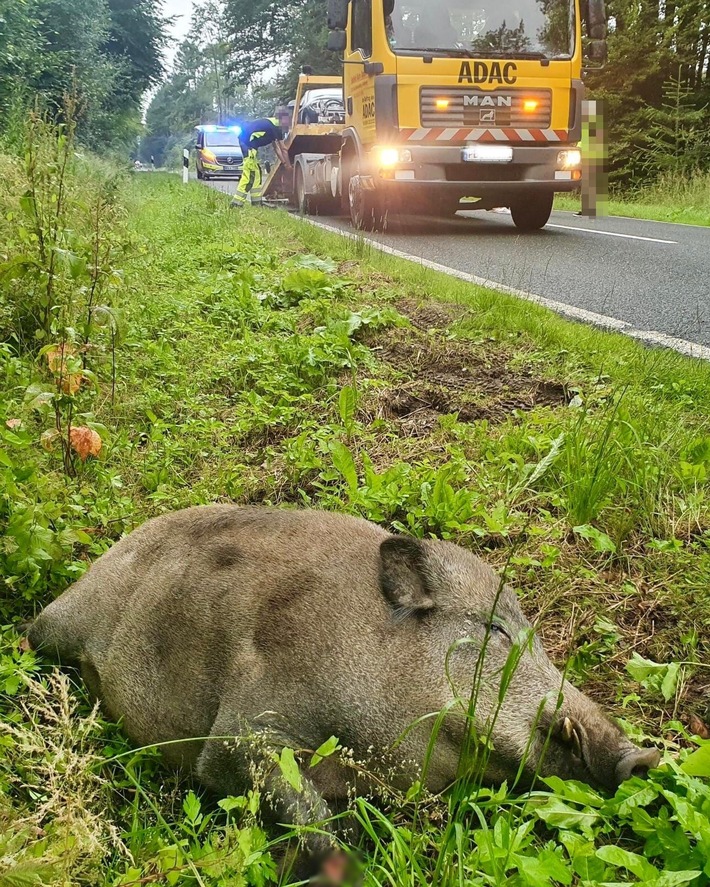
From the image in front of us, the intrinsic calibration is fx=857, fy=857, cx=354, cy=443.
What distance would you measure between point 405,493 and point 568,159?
8995mm

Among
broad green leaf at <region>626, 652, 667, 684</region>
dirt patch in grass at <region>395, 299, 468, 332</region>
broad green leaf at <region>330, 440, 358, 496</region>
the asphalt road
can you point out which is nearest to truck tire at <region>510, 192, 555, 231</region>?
the asphalt road

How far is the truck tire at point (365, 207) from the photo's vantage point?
1166cm

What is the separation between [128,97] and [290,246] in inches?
1194

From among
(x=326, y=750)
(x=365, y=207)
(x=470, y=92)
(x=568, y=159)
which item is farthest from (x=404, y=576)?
(x=365, y=207)

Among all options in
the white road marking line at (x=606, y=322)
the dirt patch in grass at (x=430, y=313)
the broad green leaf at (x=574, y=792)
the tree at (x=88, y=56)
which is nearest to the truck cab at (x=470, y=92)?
the tree at (x=88, y=56)

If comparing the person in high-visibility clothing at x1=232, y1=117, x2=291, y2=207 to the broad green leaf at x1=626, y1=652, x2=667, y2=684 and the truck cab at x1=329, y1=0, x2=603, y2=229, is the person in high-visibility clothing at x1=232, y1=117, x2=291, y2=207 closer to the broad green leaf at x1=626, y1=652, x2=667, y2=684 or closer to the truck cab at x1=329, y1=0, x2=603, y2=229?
the truck cab at x1=329, y1=0, x2=603, y2=229

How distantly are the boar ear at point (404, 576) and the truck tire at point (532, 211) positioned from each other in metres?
10.4

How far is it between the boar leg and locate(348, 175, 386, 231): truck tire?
32.9ft

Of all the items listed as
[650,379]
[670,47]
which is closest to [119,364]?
[650,379]

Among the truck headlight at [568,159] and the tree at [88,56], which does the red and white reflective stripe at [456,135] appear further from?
the tree at [88,56]

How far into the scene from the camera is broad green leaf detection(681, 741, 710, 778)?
193cm

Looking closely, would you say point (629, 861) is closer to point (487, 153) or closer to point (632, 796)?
point (632, 796)

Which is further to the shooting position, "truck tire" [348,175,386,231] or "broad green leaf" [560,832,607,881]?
"truck tire" [348,175,386,231]

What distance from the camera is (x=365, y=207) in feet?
39.4
